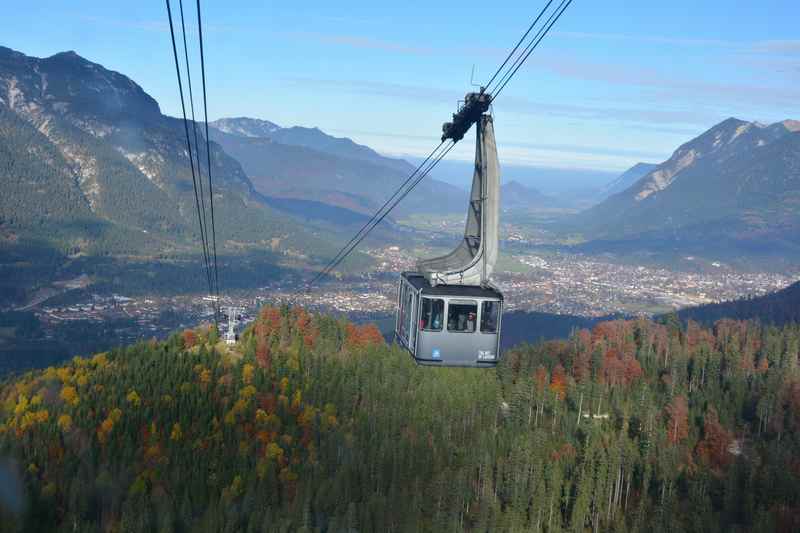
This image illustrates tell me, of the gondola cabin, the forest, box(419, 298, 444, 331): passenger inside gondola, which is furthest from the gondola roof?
the forest

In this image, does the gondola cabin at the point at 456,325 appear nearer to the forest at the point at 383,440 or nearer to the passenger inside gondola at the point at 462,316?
the passenger inside gondola at the point at 462,316

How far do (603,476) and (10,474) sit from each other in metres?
35.2

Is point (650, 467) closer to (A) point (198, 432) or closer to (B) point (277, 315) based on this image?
(A) point (198, 432)

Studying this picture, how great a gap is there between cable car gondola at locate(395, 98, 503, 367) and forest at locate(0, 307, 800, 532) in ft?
75.5

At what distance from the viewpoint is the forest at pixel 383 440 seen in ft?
164

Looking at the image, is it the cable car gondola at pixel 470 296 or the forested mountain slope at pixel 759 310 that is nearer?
the cable car gondola at pixel 470 296

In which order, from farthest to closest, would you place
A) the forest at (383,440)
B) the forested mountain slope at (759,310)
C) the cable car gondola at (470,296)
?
the forested mountain slope at (759,310) < the forest at (383,440) < the cable car gondola at (470,296)

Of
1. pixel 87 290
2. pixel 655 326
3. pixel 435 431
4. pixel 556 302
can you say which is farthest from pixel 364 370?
pixel 556 302

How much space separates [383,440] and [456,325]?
37787 millimetres

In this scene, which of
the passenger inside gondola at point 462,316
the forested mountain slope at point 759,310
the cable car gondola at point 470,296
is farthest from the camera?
the forested mountain slope at point 759,310

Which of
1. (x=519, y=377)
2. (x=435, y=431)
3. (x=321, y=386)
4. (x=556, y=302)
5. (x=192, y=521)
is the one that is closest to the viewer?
(x=192, y=521)

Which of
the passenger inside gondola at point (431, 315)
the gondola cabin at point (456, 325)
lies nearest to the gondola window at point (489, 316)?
the gondola cabin at point (456, 325)

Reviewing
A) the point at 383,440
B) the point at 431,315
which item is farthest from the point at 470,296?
the point at 383,440

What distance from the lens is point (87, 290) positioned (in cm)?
15525
